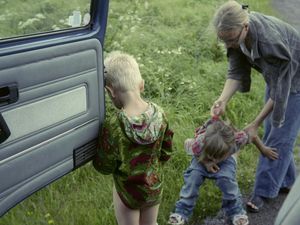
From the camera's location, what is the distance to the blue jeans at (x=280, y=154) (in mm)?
3197

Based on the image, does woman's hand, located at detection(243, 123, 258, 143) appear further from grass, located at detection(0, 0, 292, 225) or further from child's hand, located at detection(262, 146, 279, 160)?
grass, located at detection(0, 0, 292, 225)

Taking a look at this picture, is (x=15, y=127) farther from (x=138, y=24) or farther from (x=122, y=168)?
(x=138, y=24)

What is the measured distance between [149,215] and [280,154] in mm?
1138

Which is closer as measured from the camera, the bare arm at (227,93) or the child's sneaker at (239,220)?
the child's sneaker at (239,220)

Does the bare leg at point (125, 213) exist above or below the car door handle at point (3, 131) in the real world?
below

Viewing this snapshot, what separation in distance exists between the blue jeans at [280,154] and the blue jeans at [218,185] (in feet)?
1.03

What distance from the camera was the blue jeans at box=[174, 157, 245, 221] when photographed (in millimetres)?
3113

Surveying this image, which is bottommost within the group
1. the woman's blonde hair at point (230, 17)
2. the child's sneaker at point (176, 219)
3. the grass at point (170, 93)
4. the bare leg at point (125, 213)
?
the grass at point (170, 93)

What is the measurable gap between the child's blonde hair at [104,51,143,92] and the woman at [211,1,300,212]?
710mm

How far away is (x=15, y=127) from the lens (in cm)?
199

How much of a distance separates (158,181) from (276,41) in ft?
3.63

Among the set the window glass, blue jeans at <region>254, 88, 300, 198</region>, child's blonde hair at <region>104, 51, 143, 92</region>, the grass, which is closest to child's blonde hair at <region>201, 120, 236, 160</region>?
blue jeans at <region>254, 88, 300, 198</region>

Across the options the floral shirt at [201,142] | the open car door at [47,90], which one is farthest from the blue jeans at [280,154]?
the open car door at [47,90]

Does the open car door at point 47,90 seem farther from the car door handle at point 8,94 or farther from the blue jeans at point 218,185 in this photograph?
the blue jeans at point 218,185
